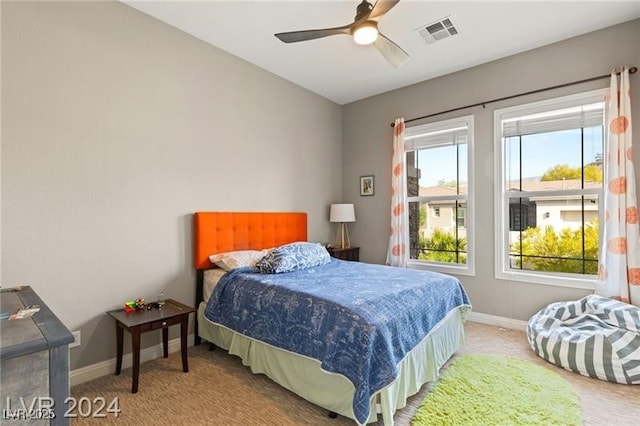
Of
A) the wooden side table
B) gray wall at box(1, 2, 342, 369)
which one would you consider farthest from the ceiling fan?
the wooden side table

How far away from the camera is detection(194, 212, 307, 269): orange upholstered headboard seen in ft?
9.61

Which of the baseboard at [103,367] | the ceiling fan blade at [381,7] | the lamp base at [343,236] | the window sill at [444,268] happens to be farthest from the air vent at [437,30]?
the baseboard at [103,367]

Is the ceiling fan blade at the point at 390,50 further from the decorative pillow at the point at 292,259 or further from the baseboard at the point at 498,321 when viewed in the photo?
the baseboard at the point at 498,321

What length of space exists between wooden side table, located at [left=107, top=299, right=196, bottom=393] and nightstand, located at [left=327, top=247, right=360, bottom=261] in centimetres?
206

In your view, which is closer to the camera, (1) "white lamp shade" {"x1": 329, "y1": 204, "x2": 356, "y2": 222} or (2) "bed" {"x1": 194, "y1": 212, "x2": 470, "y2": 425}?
(2) "bed" {"x1": 194, "y1": 212, "x2": 470, "y2": 425}

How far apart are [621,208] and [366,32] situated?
271 centimetres

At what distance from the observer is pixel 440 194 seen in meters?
3.96

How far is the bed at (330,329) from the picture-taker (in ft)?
5.46

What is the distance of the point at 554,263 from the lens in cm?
327

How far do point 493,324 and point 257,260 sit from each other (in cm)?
273

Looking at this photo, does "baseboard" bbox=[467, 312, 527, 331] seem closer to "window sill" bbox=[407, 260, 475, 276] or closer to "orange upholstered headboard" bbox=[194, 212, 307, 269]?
"window sill" bbox=[407, 260, 475, 276]

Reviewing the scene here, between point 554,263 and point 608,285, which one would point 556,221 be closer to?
point 554,263

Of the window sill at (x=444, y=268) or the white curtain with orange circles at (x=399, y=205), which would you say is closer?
the window sill at (x=444, y=268)

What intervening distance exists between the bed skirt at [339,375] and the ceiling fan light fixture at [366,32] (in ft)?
7.15
